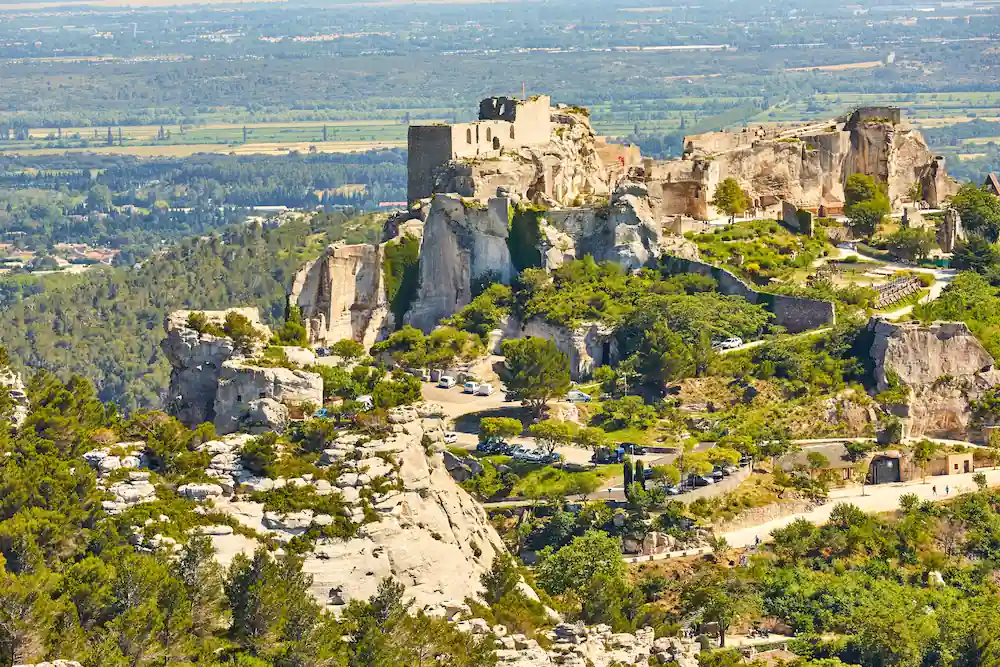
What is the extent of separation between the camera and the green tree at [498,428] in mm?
53438

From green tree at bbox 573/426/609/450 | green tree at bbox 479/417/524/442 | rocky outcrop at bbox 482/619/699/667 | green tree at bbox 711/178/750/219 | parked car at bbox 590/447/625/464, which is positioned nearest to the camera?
rocky outcrop at bbox 482/619/699/667

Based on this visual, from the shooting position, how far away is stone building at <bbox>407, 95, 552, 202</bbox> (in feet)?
216

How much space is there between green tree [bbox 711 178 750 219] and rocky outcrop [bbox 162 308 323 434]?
2504cm

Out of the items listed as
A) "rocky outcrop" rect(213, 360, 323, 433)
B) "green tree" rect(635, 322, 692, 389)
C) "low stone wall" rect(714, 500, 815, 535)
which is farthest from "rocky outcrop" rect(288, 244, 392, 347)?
"rocky outcrop" rect(213, 360, 323, 433)

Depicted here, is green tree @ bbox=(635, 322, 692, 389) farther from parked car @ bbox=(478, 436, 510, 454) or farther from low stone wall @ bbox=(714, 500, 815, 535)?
low stone wall @ bbox=(714, 500, 815, 535)

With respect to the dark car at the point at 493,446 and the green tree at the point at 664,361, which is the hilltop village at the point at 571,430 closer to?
the green tree at the point at 664,361

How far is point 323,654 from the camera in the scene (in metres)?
33.8

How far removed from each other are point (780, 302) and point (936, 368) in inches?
207

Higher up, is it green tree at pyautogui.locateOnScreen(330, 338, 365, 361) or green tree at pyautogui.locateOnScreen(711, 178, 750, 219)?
green tree at pyautogui.locateOnScreen(711, 178, 750, 219)

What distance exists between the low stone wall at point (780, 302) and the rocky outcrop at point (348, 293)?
7.64 metres

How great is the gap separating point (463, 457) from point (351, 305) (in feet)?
37.2

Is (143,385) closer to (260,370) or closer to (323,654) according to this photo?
(260,370)

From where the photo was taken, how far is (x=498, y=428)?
175ft

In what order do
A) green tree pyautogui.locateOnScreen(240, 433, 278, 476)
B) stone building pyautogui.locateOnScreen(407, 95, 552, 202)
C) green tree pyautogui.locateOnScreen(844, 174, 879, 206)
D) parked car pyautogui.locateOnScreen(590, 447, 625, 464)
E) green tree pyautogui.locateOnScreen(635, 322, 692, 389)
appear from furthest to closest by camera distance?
green tree pyautogui.locateOnScreen(844, 174, 879, 206), stone building pyautogui.locateOnScreen(407, 95, 552, 202), green tree pyautogui.locateOnScreen(635, 322, 692, 389), parked car pyautogui.locateOnScreen(590, 447, 625, 464), green tree pyautogui.locateOnScreen(240, 433, 278, 476)
